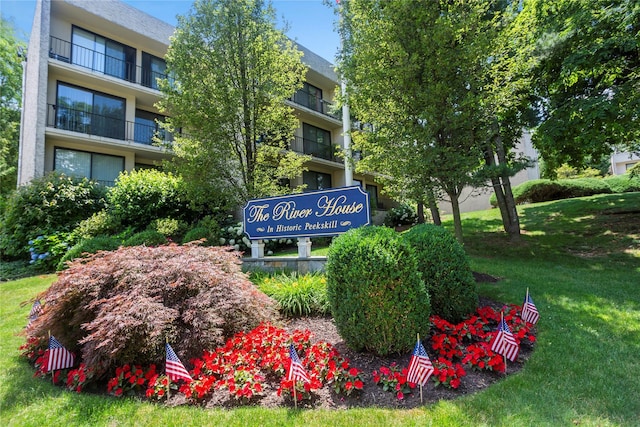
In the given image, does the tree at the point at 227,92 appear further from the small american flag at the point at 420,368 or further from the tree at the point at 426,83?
the small american flag at the point at 420,368

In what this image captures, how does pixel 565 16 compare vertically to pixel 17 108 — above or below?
below

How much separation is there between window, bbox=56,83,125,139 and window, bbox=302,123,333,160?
9381mm

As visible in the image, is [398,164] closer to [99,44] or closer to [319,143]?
[319,143]

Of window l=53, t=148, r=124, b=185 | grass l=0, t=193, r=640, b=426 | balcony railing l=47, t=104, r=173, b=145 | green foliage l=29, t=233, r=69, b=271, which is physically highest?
balcony railing l=47, t=104, r=173, b=145

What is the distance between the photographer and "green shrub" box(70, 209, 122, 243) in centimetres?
977

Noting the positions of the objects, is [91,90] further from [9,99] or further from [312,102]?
[9,99]

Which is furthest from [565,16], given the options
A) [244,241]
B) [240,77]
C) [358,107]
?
[244,241]

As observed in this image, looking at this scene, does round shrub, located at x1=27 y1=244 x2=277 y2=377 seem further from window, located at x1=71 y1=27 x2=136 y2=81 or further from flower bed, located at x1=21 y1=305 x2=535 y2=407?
window, located at x1=71 y1=27 x2=136 y2=81

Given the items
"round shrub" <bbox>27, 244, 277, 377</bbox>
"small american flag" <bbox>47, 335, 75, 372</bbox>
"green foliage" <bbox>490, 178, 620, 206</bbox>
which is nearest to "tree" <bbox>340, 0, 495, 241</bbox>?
"round shrub" <bbox>27, 244, 277, 377</bbox>

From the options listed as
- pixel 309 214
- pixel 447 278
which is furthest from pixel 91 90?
pixel 447 278

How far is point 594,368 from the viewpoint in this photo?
3146mm

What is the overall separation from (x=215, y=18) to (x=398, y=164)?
738 centimetres

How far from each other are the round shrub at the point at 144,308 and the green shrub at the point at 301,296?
544mm

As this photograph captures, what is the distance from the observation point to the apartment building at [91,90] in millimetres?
11875
